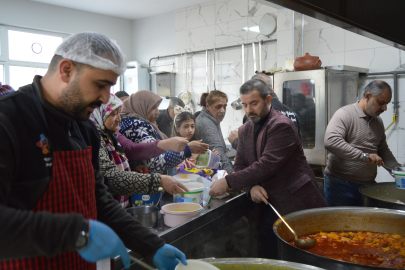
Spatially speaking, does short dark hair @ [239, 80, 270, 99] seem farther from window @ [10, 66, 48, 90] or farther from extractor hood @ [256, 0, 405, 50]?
window @ [10, 66, 48, 90]

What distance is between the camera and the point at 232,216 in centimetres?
214

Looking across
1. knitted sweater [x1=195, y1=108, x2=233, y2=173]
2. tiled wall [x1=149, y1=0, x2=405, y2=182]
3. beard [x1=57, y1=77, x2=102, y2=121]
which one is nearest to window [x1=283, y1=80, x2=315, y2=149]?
tiled wall [x1=149, y1=0, x2=405, y2=182]

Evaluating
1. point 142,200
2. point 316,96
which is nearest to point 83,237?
point 142,200

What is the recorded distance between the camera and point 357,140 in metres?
2.88

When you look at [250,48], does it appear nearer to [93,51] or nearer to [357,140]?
[357,140]

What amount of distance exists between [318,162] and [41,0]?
5.25m

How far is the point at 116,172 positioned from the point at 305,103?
2734 millimetres

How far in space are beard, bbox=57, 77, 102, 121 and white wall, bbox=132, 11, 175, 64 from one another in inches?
221

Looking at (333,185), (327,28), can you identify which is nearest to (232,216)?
(333,185)

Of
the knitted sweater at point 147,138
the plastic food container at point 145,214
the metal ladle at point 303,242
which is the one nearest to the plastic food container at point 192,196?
the plastic food container at point 145,214

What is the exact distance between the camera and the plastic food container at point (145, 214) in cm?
161

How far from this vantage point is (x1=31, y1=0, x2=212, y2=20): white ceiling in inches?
219

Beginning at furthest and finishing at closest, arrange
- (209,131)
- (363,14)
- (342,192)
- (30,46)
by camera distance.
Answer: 1. (30,46)
2. (209,131)
3. (342,192)
4. (363,14)

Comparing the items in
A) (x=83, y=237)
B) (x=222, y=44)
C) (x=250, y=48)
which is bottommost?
(x=83, y=237)
